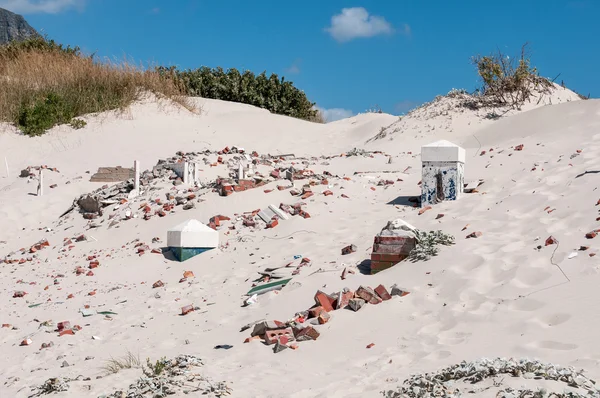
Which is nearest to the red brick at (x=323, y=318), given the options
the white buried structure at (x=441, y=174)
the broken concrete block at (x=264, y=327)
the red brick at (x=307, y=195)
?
the broken concrete block at (x=264, y=327)

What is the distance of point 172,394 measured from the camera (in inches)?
145

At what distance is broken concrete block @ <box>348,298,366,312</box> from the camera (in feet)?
16.4

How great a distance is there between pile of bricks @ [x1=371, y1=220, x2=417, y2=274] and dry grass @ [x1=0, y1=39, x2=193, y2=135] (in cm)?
1295

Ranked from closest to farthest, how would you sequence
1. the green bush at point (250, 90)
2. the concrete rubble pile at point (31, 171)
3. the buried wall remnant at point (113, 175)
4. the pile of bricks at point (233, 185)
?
the pile of bricks at point (233, 185) → the buried wall remnant at point (113, 175) → the concrete rubble pile at point (31, 171) → the green bush at point (250, 90)

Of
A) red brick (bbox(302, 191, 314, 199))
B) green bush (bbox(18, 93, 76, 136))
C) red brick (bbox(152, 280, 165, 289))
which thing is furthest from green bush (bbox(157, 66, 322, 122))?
red brick (bbox(152, 280, 165, 289))

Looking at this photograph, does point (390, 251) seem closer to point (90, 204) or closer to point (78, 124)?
point (90, 204)

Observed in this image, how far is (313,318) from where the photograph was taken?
16.3ft

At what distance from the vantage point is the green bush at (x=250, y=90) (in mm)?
22922

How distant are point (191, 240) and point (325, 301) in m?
3.04

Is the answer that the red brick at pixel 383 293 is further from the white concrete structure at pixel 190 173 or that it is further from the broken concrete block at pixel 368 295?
the white concrete structure at pixel 190 173

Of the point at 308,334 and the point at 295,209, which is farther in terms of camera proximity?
the point at 295,209

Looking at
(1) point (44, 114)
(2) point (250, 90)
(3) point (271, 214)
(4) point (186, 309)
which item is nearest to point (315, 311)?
(4) point (186, 309)

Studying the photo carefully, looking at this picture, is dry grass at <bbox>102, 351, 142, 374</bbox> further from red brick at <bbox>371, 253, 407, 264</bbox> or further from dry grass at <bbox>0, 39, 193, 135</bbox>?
dry grass at <bbox>0, 39, 193, 135</bbox>

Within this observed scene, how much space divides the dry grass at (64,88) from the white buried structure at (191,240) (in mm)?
10216
